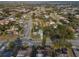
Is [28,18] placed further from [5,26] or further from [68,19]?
[68,19]

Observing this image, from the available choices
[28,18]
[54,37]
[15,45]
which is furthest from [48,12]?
[15,45]

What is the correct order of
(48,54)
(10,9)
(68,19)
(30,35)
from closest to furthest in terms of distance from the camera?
1. (48,54)
2. (30,35)
3. (68,19)
4. (10,9)

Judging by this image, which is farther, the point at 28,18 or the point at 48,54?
the point at 28,18

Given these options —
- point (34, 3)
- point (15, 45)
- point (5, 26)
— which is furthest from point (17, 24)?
point (34, 3)

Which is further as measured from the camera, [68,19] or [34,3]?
[34,3]

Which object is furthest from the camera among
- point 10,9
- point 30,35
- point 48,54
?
point 10,9

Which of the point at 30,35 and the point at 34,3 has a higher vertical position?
the point at 34,3

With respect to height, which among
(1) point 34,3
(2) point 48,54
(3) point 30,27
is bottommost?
(2) point 48,54

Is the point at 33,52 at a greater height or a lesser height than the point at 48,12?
lesser

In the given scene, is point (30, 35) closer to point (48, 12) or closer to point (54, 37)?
point (54, 37)
